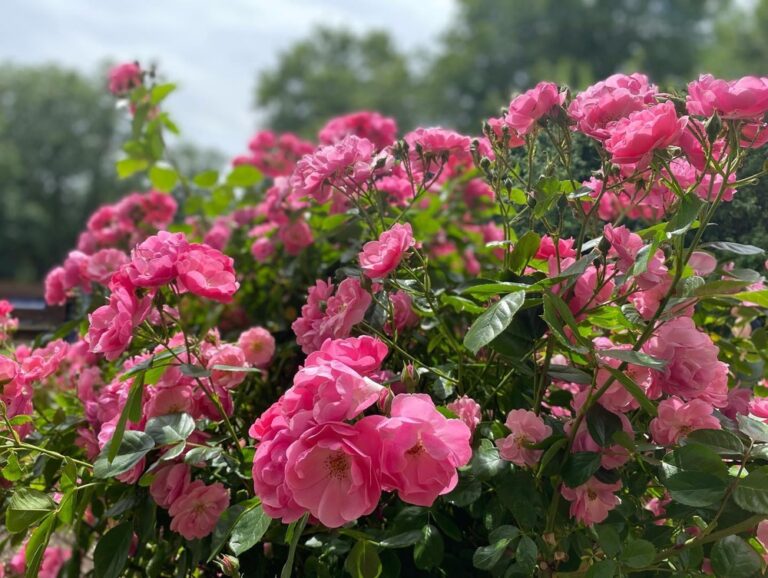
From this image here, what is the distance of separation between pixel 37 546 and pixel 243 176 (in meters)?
1.16

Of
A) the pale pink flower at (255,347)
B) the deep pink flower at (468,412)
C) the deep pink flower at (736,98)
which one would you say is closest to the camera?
the deep pink flower at (736,98)

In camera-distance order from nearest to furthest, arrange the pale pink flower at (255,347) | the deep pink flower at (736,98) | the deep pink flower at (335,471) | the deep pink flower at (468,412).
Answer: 1. the deep pink flower at (335,471)
2. the deep pink flower at (736,98)
3. the deep pink flower at (468,412)
4. the pale pink flower at (255,347)

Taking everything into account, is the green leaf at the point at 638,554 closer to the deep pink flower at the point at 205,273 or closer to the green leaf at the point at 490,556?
the green leaf at the point at 490,556

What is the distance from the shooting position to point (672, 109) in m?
0.65

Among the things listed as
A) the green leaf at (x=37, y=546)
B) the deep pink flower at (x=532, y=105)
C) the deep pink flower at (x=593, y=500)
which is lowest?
the green leaf at (x=37, y=546)

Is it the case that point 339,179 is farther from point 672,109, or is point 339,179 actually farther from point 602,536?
point 602,536

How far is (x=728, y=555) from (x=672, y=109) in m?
0.39

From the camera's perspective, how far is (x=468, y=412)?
722mm

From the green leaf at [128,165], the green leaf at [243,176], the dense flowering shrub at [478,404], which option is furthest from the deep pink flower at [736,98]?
the green leaf at [128,165]

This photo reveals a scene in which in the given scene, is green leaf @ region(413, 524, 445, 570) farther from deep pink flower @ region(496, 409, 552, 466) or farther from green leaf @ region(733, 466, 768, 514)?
green leaf @ region(733, 466, 768, 514)

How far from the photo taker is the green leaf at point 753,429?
0.62 metres

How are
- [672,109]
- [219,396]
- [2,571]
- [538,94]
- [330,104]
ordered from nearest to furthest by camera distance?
[672,109] < [538,94] < [219,396] < [2,571] < [330,104]

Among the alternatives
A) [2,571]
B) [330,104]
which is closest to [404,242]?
[2,571]

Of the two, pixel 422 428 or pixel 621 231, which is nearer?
pixel 422 428
